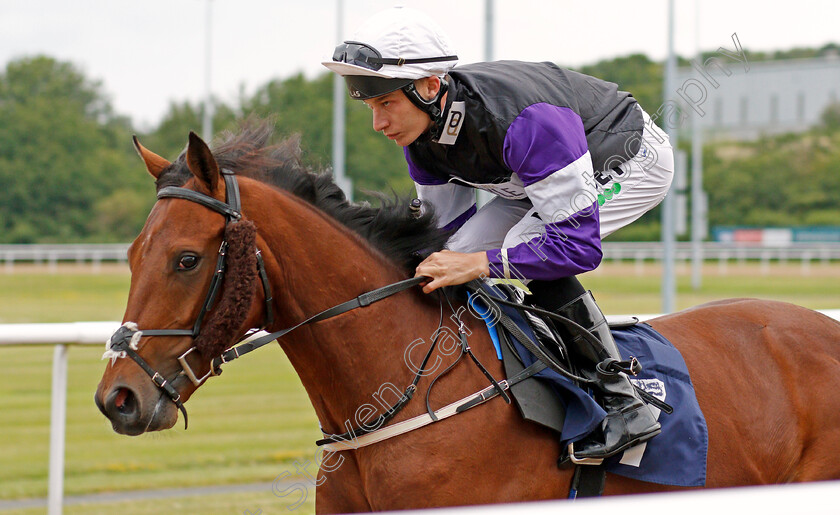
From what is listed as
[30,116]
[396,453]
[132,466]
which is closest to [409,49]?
[396,453]

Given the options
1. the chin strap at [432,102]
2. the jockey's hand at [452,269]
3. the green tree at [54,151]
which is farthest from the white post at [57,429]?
the green tree at [54,151]

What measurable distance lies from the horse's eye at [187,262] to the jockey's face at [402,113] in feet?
2.19

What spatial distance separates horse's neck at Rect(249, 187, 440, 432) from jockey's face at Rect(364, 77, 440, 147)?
0.33 m

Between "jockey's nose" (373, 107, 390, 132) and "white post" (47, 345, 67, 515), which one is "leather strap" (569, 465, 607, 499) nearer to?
"jockey's nose" (373, 107, 390, 132)

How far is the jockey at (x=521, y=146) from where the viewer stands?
2400 millimetres

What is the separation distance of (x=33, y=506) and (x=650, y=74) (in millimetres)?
30318

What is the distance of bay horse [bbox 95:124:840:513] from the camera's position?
2143mm

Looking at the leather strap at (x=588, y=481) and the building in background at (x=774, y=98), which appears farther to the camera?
the building in background at (x=774, y=98)

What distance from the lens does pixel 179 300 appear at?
7.04ft

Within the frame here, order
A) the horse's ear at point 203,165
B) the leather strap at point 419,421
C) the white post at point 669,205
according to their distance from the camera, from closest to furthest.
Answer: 1. the horse's ear at point 203,165
2. the leather strap at point 419,421
3. the white post at point 669,205

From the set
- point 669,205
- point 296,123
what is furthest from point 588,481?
point 296,123

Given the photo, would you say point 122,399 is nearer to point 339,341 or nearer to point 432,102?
point 339,341

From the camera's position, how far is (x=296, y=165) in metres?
2.53

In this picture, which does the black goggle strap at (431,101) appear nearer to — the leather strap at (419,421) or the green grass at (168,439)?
the leather strap at (419,421)
